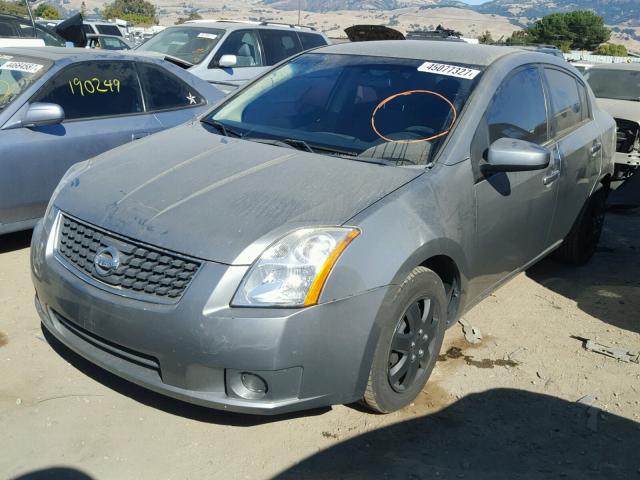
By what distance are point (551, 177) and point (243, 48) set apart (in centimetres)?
723

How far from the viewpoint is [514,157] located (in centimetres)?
338

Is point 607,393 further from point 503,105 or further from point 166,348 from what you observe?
point 166,348

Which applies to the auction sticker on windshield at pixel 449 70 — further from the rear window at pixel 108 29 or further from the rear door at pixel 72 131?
the rear window at pixel 108 29

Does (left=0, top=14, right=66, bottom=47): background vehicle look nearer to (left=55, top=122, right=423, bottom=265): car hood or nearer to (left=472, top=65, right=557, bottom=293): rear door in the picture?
(left=55, top=122, right=423, bottom=265): car hood

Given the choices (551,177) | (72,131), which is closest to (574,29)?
(551,177)

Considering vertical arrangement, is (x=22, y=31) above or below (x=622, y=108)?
above

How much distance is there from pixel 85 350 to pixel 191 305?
2.30 feet

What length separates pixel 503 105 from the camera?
148 inches

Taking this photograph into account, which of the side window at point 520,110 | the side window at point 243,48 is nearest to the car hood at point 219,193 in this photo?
the side window at point 520,110

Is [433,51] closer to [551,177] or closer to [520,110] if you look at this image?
[520,110]

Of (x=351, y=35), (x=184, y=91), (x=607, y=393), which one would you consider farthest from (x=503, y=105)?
(x=351, y=35)

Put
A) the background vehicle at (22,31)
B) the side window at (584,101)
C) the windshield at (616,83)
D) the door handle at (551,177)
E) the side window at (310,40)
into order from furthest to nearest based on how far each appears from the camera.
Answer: the background vehicle at (22,31) → the side window at (310,40) → the windshield at (616,83) → the side window at (584,101) → the door handle at (551,177)

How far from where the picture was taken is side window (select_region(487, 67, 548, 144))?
12.1ft

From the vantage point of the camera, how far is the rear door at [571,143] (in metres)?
4.32
